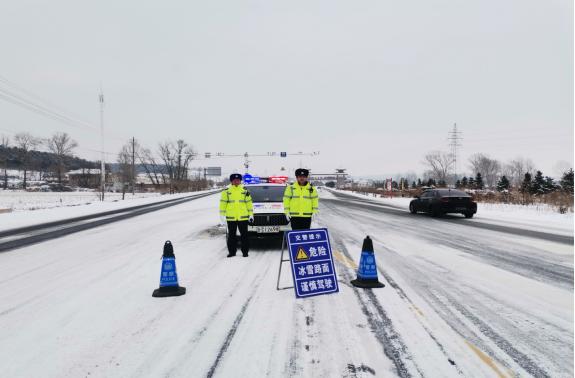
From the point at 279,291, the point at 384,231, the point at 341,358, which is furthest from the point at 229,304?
the point at 384,231

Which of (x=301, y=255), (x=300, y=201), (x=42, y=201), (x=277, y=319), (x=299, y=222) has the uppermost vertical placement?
(x=300, y=201)

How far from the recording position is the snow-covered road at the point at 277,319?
336 cm

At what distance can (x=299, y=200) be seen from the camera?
277 inches

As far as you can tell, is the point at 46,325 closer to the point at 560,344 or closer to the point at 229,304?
the point at 229,304

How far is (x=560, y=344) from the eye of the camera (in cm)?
385

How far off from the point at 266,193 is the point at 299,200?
3.41 meters

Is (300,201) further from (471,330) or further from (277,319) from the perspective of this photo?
(471,330)

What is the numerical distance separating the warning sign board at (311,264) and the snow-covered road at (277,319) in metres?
0.20

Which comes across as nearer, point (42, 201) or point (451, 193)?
point (451, 193)

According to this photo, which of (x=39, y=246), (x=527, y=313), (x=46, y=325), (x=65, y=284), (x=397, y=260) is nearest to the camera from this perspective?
(x=46, y=325)

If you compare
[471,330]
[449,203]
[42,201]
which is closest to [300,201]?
[471,330]

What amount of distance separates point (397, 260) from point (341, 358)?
492 centimetres

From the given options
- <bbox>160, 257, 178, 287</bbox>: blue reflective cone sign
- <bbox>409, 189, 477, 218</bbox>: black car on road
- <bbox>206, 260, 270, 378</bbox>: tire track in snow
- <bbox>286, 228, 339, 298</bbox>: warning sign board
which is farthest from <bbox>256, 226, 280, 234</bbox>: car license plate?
<bbox>409, 189, 477, 218</bbox>: black car on road

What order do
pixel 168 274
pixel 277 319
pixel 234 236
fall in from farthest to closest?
pixel 234 236 < pixel 168 274 < pixel 277 319
